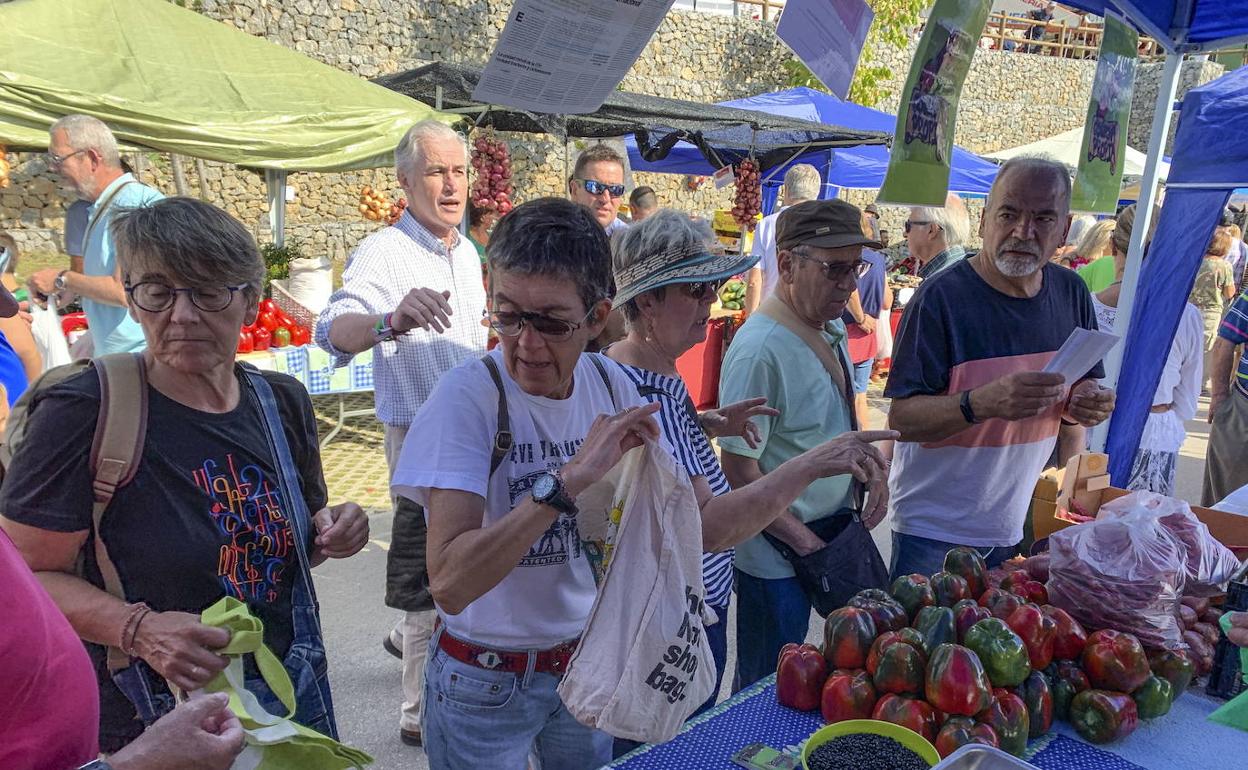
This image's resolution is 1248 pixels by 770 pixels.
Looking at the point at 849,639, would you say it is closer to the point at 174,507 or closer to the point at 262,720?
the point at 262,720

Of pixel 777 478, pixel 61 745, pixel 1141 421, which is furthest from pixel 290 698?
pixel 1141 421

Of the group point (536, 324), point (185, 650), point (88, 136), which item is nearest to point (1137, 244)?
point (536, 324)

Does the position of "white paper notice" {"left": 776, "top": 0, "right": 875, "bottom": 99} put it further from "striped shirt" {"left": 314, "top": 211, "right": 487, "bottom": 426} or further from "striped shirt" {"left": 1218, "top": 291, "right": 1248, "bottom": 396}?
"striped shirt" {"left": 1218, "top": 291, "right": 1248, "bottom": 396}

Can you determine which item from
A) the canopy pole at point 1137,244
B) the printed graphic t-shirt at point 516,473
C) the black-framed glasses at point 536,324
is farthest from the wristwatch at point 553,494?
the canopy pole at point 1137,244

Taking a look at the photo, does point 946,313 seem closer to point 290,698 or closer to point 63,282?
point 290,698

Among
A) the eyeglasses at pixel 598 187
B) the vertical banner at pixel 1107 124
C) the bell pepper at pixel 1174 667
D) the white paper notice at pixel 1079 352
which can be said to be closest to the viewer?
the bell pepper at pixel 1174 667

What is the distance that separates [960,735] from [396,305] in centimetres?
228

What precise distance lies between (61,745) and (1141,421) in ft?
15.0

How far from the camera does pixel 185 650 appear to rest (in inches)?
55.1

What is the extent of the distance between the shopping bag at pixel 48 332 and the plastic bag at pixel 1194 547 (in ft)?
16.0

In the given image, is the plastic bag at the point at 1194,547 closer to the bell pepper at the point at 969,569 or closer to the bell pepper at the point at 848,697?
the bell pepper at the point at 969,569

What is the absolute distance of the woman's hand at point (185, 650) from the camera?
1400 mm

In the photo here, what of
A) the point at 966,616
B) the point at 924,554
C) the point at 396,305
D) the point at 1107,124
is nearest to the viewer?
the point at 966,616

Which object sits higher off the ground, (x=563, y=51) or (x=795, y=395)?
(x=563, y=51)
